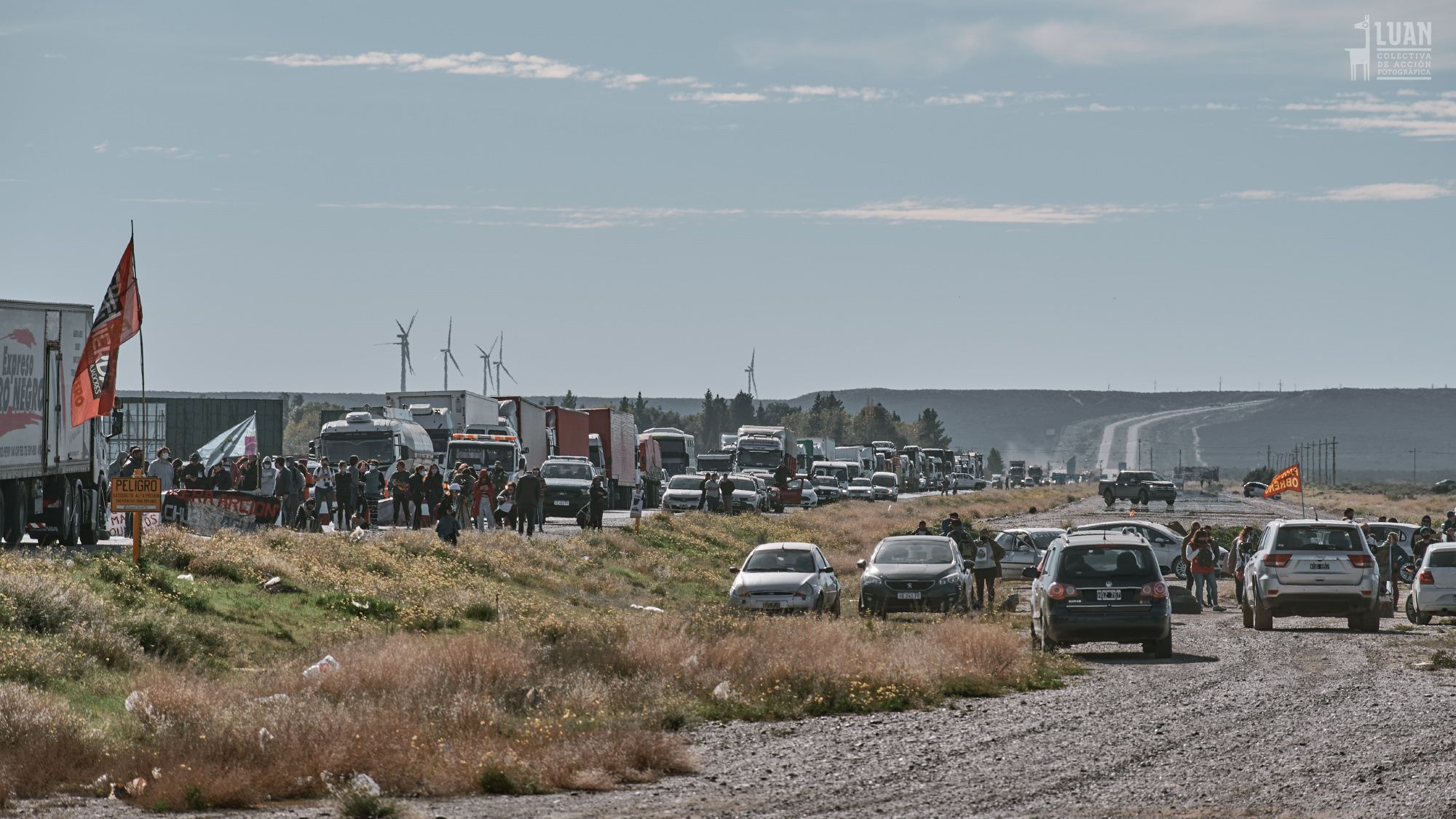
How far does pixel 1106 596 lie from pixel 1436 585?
938 cm

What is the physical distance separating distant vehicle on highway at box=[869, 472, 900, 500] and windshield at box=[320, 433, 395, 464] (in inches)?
2056

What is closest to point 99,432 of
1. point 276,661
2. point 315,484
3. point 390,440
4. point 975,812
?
point 315,484

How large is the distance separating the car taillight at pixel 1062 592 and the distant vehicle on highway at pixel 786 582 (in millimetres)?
5034

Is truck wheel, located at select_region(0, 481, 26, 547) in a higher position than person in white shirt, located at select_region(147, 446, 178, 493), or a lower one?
lower

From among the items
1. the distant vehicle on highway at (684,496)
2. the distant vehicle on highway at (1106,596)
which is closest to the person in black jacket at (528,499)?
the distant vehicle on highway at (1106,596)

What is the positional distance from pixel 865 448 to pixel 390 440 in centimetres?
6382

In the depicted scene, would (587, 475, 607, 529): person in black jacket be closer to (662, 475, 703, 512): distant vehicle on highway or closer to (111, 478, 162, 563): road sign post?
(662, 475, 703, 512): distant vehicle on highway

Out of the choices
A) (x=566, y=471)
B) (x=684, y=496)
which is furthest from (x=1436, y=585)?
(x=684, y=496)

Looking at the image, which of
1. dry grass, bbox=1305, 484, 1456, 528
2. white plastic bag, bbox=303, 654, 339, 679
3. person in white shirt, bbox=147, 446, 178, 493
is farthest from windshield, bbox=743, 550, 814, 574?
dry grass, bbox=1305, 484, 1456, 528

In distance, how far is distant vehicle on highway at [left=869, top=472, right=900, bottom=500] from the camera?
9769 centimetres

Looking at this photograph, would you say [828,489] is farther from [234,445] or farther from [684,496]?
[234,445]

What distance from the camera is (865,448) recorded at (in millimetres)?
108938

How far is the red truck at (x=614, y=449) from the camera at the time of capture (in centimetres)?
6369

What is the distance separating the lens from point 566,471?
5566 cm
